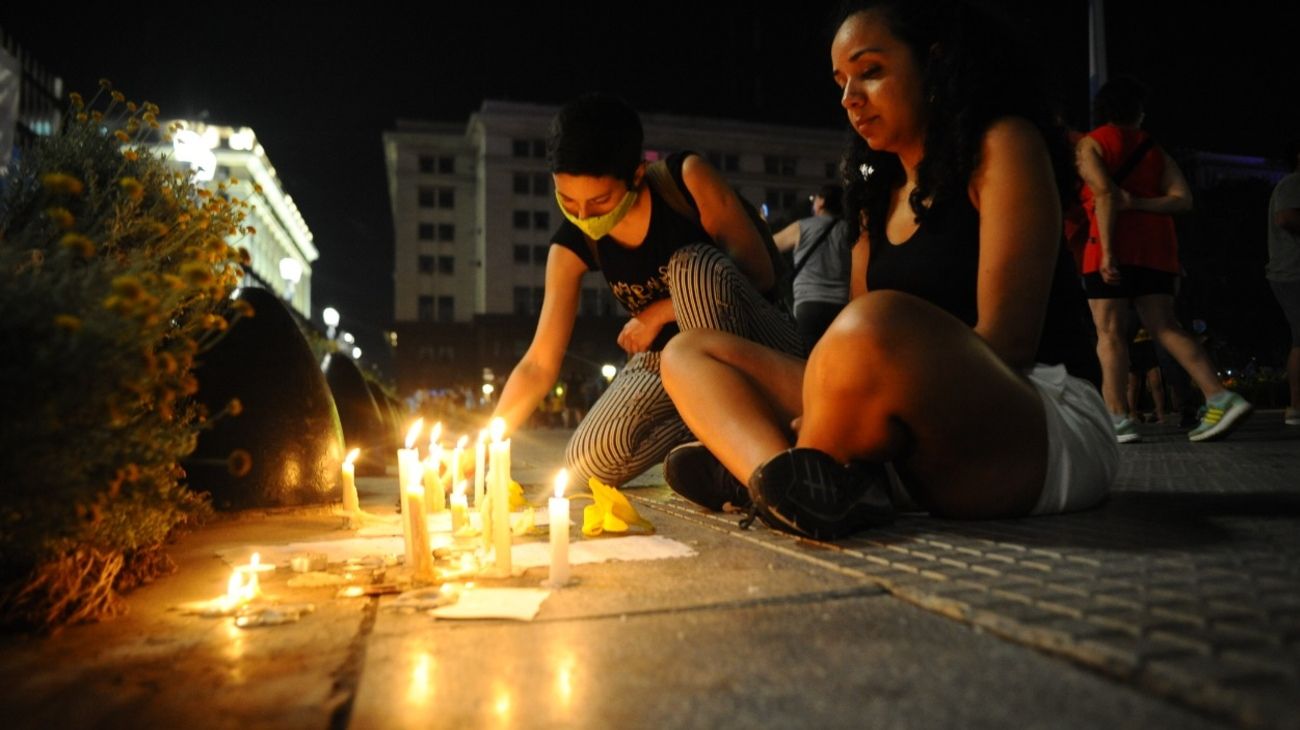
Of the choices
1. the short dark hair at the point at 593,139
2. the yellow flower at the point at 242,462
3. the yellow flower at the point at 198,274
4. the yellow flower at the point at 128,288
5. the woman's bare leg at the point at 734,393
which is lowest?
the yellow flower at the point at 242,462

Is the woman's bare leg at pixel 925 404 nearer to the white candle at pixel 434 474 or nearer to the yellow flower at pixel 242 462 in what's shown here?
the white candle at pixel 434 474

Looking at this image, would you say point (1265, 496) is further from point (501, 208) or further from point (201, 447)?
point (501, 208)

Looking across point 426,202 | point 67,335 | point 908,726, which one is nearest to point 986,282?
point 908,726

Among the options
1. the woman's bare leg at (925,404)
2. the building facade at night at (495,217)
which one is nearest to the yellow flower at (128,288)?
the woman's bare leg at (925,404)

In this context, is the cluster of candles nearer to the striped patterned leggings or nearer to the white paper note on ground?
the white paper note on ground

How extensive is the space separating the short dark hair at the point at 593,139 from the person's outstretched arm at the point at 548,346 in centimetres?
73

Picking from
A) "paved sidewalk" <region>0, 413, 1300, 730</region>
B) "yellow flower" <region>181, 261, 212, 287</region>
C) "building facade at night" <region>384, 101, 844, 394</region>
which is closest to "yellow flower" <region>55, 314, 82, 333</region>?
"yellow flower" <region>181, 261, 212, 287</region>

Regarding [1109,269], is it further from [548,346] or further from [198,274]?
[198,274]

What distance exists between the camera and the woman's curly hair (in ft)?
9.34

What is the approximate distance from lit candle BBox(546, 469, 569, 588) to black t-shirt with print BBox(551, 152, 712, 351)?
231 centimetres

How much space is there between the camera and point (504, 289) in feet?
201

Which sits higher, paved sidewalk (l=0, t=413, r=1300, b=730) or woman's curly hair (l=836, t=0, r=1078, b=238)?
woman's curly hair (l=836, t=0, r=1078, b=238)

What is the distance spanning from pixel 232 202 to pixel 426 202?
65.6 meters

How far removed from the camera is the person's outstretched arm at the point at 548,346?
4230 mm
